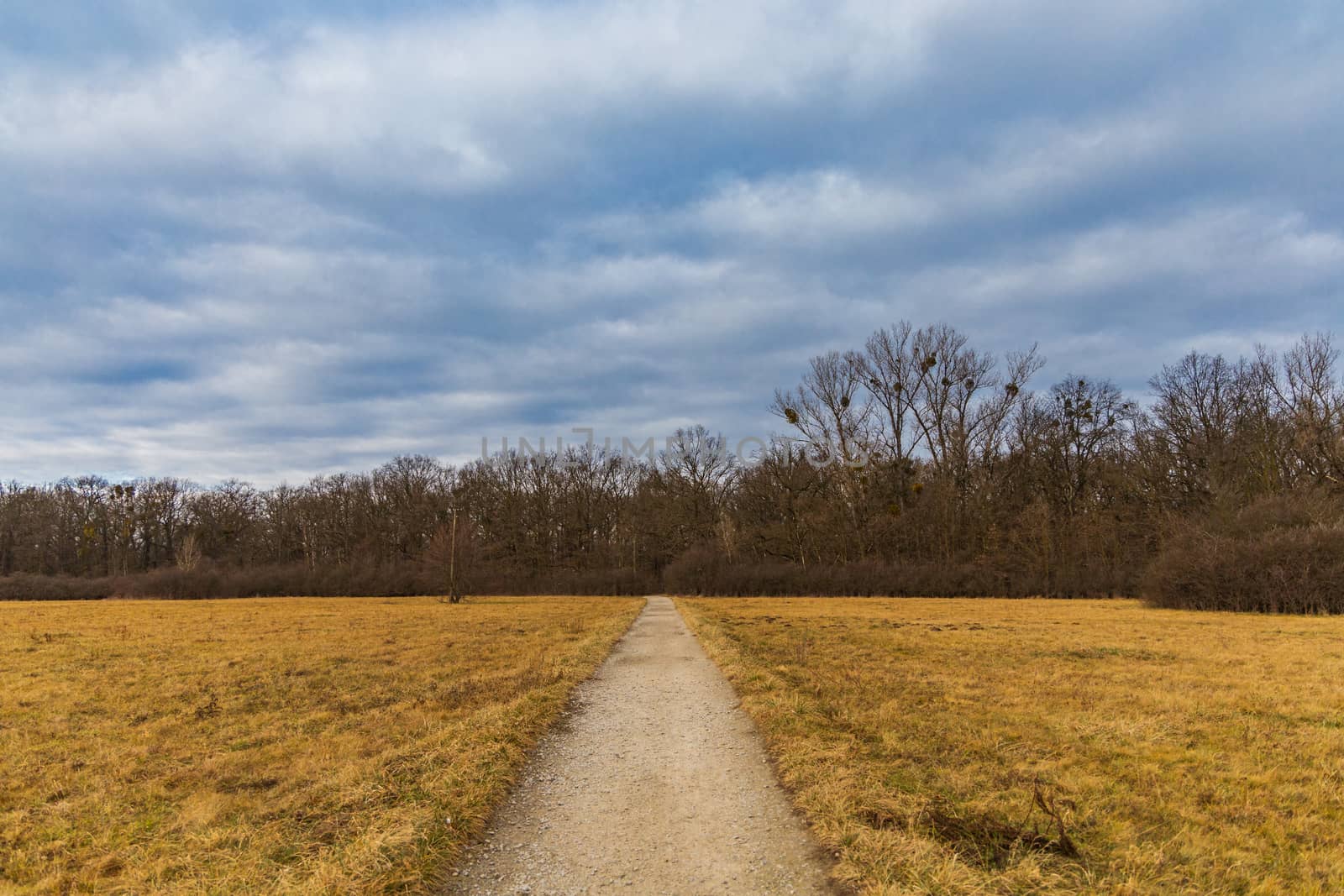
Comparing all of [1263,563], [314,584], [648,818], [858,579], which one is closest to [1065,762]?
[648,818]

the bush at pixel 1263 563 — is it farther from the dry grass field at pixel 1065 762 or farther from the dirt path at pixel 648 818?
the dirt path at pixel 648 818

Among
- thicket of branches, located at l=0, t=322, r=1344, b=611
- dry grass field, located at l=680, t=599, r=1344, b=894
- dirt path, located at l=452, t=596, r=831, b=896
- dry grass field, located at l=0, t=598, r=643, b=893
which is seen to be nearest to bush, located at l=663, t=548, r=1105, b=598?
thicket of branches, located at l=0, t=322, r=1344, b=611

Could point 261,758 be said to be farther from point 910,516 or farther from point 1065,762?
point 910,516

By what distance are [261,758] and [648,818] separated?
4739mm

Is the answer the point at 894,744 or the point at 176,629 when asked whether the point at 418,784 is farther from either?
the point at 176,629

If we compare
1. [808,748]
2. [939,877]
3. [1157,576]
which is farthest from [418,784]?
[1157,576]

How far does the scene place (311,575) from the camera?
48.1 metres

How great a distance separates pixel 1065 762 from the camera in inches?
222

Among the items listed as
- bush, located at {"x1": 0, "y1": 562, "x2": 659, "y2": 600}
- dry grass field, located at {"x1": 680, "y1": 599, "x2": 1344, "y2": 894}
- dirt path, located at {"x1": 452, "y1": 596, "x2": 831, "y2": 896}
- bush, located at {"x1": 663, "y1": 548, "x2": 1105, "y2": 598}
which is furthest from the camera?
bush, located at {"x1": 0, "y1": 562, "x2": 659, "y2": 600}

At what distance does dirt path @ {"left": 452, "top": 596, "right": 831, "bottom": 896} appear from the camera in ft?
11.3

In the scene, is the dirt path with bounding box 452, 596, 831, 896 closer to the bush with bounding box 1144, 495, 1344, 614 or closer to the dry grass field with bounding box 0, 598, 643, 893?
the dry grass field with bounding box 0, 598, 643, 893

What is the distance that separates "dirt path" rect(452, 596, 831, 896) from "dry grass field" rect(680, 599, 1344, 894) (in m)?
0.31

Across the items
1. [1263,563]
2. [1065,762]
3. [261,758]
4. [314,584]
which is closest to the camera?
[1065,762]

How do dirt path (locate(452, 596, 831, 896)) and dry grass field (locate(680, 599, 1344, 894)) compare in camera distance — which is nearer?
dirt path (locate(452, 596, 831, 896))
